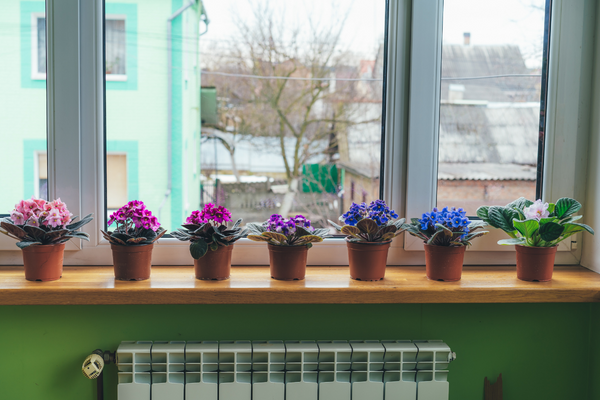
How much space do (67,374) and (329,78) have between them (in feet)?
4.42

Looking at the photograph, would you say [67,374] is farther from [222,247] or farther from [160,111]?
[160,111]

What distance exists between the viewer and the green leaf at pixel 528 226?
1.28 metres

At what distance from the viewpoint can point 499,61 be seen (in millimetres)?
1551

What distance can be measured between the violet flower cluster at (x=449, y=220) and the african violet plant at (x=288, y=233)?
0.32 metres

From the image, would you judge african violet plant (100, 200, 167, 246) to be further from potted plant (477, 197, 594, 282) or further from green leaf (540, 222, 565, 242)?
green leaf (540, 222, 565, 242)

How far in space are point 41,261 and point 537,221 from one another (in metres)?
1.48

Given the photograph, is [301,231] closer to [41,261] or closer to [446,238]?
[446,238]

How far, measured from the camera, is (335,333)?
1.36 m

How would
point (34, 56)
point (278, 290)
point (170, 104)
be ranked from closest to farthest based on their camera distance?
point (278, 290) → point (34, 56) → point (170, 104)

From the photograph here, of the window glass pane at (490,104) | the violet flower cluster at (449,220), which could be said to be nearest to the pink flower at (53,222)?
the violet flower cluster at (449,220)

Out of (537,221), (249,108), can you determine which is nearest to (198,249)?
(249,108)

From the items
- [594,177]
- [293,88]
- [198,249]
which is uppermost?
[293,88]

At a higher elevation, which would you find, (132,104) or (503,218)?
(132,104)

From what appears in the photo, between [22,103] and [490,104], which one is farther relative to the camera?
[490,104]
